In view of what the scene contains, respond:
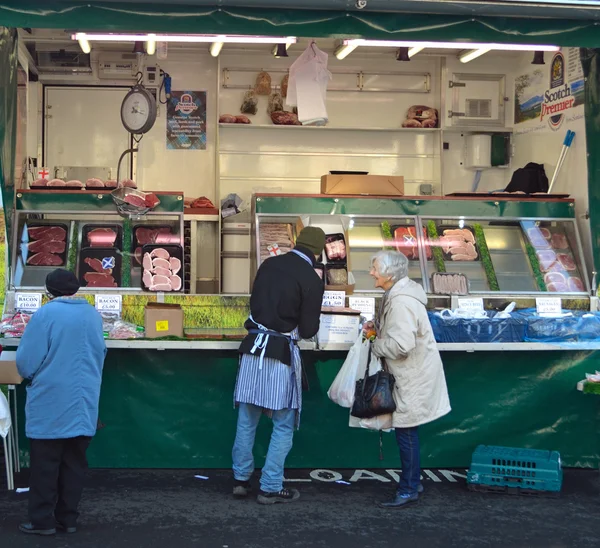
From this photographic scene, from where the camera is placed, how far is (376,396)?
19.3 feet

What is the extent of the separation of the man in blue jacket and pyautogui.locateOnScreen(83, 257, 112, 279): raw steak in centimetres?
239

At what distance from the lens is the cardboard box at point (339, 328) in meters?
6.62

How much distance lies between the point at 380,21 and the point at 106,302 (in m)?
3.01

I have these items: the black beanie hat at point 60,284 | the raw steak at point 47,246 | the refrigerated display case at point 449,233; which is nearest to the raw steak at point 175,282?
the refrigerated display case at point 449,233

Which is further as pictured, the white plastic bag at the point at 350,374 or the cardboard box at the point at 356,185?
the cardboard box at the point at 356,185

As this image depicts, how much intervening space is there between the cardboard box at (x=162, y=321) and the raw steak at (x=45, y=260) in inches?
53.6

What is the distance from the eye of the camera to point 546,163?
9.55m

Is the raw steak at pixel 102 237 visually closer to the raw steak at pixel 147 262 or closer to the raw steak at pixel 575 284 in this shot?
the raw steak at pixel 147 262

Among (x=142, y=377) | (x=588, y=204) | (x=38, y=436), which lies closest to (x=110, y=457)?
(x=142, y=377)

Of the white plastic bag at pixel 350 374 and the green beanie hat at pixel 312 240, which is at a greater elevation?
the green beanie hat at pixel 312 240

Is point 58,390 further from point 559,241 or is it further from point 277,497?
point 559,241

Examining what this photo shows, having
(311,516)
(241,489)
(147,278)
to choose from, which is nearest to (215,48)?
(147,278)

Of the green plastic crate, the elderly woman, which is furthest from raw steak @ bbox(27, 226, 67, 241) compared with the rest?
the green plastic crate

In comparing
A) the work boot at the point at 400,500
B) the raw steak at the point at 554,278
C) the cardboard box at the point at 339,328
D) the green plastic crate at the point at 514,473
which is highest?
the raw steak at the point at 554,278
